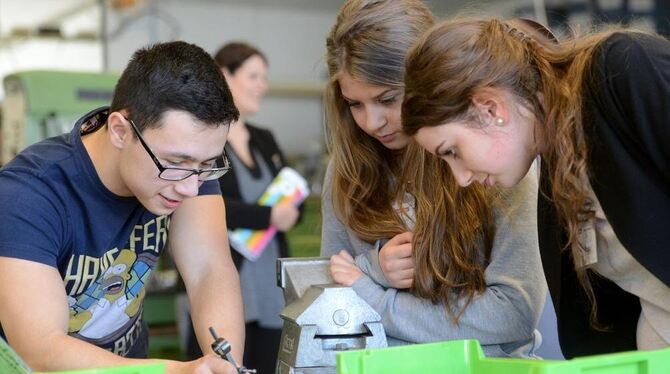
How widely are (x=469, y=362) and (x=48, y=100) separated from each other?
109 inches

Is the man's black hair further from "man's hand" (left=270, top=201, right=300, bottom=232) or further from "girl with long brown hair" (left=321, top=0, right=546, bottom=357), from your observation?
"man's hand" (left=270, top=201, right=300, bottom=232)

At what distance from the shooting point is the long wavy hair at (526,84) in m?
1.16

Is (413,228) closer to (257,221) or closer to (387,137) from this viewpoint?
(387,137)

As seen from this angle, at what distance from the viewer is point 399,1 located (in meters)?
1.49

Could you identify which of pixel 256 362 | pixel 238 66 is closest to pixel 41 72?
pixel 238 66

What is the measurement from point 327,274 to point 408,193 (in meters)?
0.21

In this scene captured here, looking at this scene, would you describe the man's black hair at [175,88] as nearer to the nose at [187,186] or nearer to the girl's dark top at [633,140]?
the nose at [187,186]

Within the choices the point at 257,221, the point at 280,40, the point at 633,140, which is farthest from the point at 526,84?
the point at 280,40

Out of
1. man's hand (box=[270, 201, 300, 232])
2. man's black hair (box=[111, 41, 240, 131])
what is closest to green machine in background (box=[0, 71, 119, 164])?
man's hand (box=[270, 201, 300, 232])

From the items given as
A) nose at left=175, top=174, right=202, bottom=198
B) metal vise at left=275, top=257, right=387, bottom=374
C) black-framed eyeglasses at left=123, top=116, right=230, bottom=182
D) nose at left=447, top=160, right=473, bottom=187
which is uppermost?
nose at left=447, top=160, right=473, bottom=187

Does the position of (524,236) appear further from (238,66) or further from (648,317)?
(238,66)

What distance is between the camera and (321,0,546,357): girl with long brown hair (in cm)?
135

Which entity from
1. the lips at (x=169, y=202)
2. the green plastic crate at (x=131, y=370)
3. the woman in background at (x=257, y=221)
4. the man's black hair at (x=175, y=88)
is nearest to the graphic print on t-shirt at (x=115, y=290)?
the lips at (x=169, y=202)

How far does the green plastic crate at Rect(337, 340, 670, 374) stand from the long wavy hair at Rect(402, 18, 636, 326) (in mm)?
258
